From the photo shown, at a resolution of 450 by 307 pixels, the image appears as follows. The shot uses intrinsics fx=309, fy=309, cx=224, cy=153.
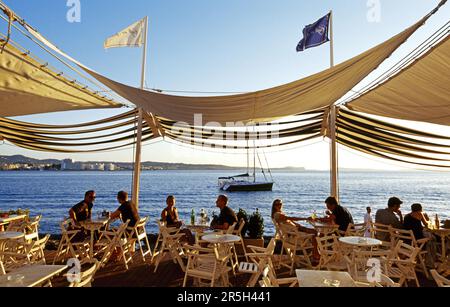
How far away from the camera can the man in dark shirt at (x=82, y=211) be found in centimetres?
567

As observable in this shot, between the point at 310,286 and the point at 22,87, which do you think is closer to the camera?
the point at 310,286

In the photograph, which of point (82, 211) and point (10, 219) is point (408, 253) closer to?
point (82, 211)

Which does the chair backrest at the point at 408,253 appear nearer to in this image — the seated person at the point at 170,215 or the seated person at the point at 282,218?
the seated person at the point at 282,218

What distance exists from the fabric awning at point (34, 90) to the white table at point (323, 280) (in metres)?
4.31

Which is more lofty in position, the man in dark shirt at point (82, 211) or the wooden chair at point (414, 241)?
the man in dark shirt at point (82, 211)

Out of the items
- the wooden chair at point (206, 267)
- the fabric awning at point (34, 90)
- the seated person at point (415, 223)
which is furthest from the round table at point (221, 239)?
the fabric awning at point (34, 90)

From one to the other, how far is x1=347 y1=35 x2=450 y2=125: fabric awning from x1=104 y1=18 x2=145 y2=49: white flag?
16.1 ft

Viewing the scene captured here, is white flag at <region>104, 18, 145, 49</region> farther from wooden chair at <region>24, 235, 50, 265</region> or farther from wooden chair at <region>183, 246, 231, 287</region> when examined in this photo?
wooden chair at <region>183, 246, 231, 287</region>

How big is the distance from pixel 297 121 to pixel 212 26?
10.4ft
